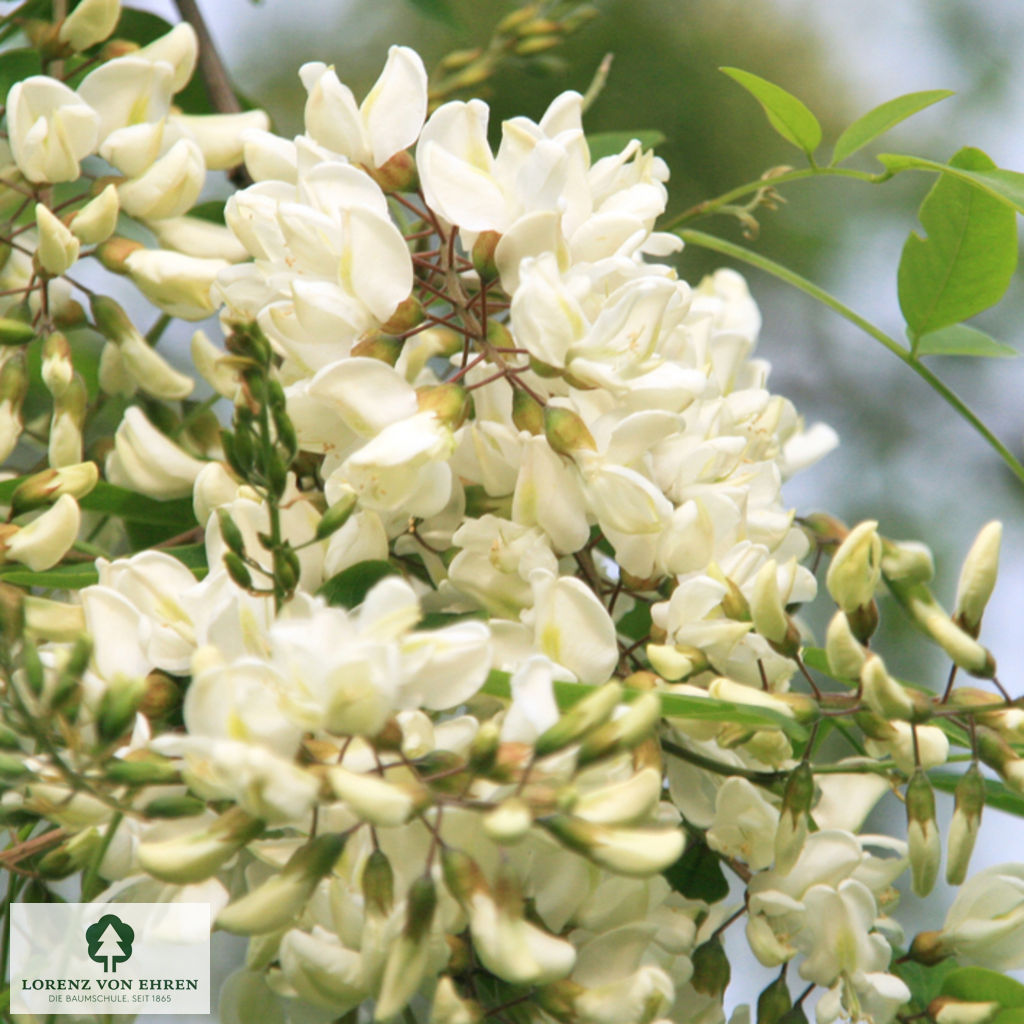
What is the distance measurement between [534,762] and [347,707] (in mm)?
58

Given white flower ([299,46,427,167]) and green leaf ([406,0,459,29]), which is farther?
green leaf ([406,0,459,29])

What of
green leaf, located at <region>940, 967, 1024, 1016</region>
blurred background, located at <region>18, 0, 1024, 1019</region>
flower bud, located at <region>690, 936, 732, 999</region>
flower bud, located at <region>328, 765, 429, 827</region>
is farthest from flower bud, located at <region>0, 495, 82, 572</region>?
blurred background, located at <region>18, 0, 1024, 1019</region>

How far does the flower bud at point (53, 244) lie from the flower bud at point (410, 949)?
0.35 metres

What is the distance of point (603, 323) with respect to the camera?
1.59ft

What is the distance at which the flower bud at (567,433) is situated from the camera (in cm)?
49

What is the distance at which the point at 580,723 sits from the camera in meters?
0.36

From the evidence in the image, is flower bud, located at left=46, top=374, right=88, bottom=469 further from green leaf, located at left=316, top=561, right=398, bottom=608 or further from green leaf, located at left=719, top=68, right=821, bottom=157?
green leaf, located at left=719, top=68, right=821, bottom=157

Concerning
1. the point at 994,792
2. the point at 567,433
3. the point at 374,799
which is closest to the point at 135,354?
the point at 567,433

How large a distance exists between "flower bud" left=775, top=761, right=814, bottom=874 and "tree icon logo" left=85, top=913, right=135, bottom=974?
0.82 feet

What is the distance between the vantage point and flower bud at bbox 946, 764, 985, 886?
1.53 feet

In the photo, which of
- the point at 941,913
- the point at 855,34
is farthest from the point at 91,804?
the point at 855,34

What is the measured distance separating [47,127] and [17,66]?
166 mm

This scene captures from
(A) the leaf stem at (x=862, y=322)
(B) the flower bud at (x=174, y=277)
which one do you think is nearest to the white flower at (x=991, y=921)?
(A) the leaf stem at (x=862, y=322)

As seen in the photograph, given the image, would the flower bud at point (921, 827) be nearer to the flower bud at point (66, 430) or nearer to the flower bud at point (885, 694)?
the flower bud at point (885, 694)
